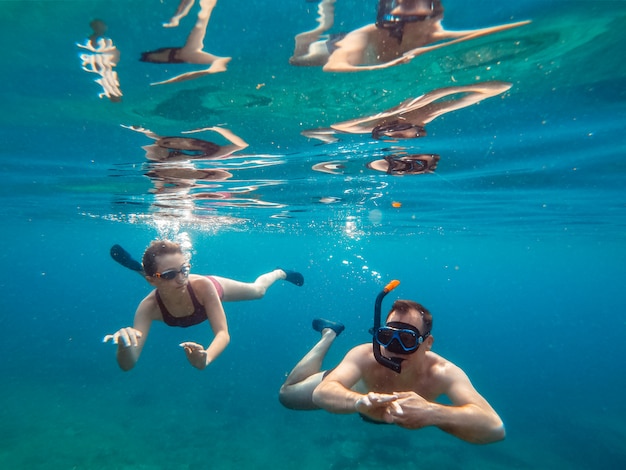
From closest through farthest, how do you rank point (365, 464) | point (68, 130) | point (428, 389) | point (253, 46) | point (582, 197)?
point (428, 389) → point (253, 46) → point (68, 130) → point (365, 464) → point (582, 197)

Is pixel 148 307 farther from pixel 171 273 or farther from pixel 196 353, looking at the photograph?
pixel 196 353

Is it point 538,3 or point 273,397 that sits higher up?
point 538,3

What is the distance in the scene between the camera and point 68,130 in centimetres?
1010

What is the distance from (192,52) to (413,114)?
509cm

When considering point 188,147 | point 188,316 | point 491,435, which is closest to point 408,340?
point 491,435

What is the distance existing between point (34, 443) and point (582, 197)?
26.3 m

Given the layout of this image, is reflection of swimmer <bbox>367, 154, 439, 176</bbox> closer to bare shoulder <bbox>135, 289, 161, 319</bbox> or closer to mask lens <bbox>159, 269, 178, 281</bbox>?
mask lens <bbox>159, 269, 178, 281</bbox>

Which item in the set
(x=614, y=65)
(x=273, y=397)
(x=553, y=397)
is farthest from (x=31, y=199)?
(x=553, y=397)

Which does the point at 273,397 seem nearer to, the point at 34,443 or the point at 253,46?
the point at 34,443

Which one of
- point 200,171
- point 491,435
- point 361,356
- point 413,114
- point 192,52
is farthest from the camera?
point 200,171

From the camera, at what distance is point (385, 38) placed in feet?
18.9

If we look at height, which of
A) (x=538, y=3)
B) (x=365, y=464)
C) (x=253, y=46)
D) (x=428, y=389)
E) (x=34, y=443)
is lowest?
(x=34, y=443)

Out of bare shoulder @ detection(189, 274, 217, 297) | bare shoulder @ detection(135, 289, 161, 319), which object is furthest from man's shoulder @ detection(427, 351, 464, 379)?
bare shoulder @ detection(135, 289, 161, 319)

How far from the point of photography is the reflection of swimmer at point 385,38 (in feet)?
16.9
